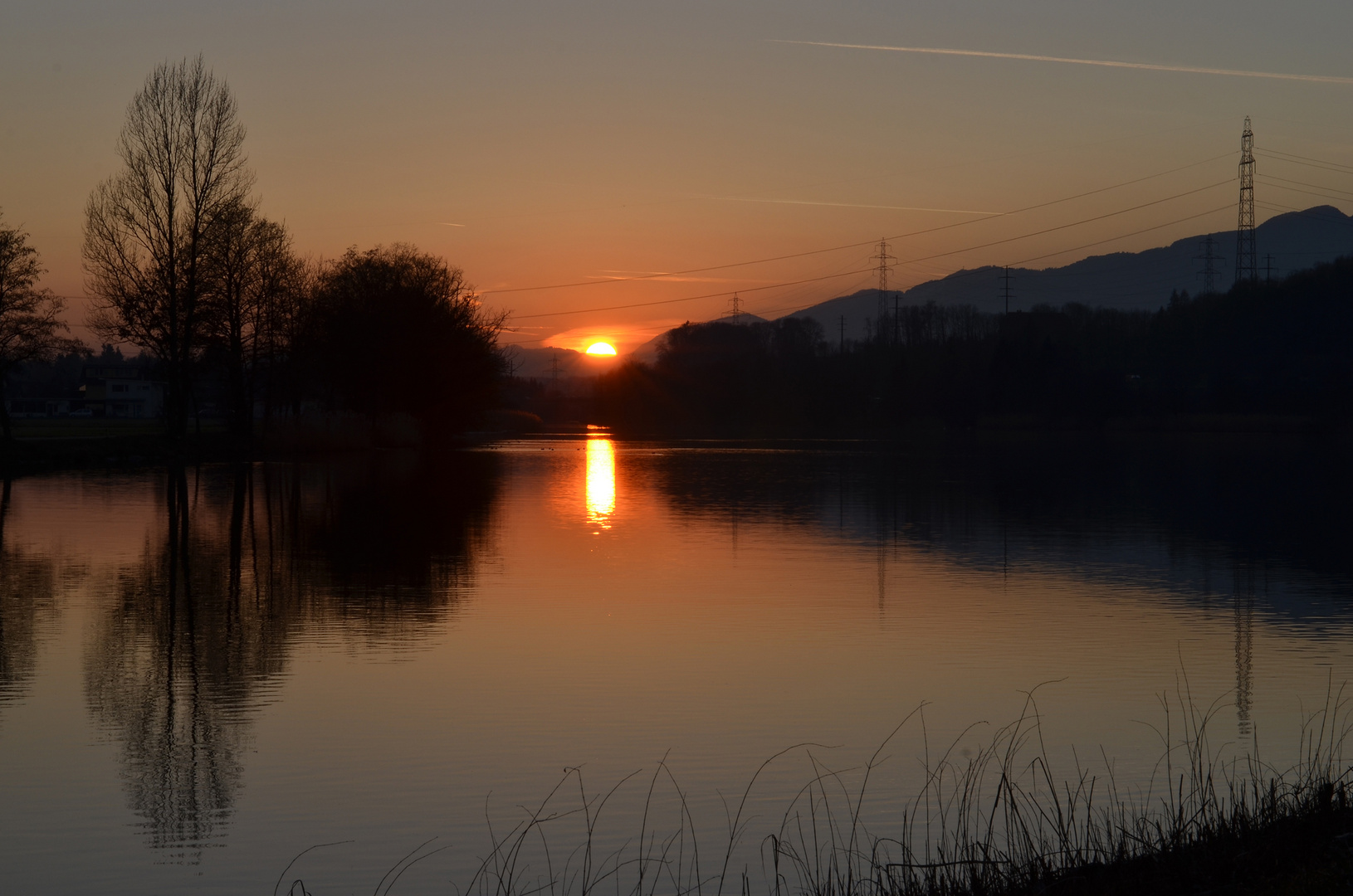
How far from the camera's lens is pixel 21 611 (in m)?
13.4

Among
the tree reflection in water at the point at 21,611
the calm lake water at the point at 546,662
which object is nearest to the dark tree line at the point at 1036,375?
the calm lake water at the point at 546,662

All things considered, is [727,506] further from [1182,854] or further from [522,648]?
[1182,854]

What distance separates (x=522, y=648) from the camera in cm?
1187

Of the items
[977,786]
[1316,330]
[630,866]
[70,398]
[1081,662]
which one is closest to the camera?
[630,866]

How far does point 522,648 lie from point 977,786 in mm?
5393

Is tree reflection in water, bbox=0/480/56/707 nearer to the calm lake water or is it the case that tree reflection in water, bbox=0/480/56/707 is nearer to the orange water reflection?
the calm lake water

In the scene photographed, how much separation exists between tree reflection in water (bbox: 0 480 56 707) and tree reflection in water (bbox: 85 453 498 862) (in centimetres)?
55

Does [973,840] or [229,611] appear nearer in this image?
[973,840]

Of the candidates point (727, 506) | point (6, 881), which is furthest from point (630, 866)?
point (727, 506)

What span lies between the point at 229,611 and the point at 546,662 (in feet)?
14.2

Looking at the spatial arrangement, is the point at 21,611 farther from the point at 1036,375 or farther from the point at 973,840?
the point at 1036,375

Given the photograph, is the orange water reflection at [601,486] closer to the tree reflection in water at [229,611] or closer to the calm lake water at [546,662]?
the calm lake water at [546,662]

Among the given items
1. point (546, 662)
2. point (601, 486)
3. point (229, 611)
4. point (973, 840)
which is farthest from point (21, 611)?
point (601, 486)

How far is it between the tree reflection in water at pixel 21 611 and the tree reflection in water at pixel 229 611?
21.8 inches
